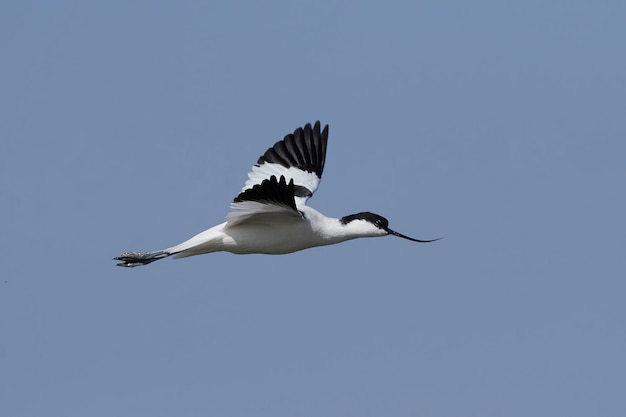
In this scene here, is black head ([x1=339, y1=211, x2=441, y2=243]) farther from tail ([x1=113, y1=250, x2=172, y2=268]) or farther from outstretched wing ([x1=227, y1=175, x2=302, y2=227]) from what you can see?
tail ([x1=113, y1=250, x2=172, y2=268])

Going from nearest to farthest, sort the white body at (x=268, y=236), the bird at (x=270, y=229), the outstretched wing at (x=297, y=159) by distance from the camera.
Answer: the bird at (x=270, y=229)
the white body at (x=268, y=236)
the outstretched wing at (x=297, y=159)

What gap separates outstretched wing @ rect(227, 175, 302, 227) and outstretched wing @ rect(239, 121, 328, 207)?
2.56 meters

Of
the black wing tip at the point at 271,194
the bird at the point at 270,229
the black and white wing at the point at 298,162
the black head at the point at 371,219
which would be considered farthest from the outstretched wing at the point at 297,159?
the black wing tip at the point at 271,194

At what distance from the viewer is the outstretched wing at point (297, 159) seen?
1477 centimetres

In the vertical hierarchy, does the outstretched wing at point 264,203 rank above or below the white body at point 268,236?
above

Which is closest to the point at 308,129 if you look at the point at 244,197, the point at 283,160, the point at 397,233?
the point at 283,160

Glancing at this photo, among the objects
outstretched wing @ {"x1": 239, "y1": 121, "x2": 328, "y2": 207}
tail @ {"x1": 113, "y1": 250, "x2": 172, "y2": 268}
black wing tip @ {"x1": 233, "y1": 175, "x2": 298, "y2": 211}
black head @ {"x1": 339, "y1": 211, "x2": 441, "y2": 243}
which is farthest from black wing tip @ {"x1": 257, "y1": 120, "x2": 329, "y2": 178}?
black wing tip @ {"x1": 233, "y1": 175, "x2": 298, "y2": 211}

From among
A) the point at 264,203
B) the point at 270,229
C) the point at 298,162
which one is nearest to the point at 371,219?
the point at 270,229

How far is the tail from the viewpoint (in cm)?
1264

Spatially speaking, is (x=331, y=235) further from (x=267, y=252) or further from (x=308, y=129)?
(x=308, y=129)

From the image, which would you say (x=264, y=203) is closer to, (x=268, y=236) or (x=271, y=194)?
(x=271, y=194)

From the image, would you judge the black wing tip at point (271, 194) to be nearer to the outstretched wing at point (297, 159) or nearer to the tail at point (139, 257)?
the tail at point (139, 257)

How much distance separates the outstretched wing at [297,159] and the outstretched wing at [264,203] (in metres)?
2.56

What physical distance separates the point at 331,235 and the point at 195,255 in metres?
1.55
